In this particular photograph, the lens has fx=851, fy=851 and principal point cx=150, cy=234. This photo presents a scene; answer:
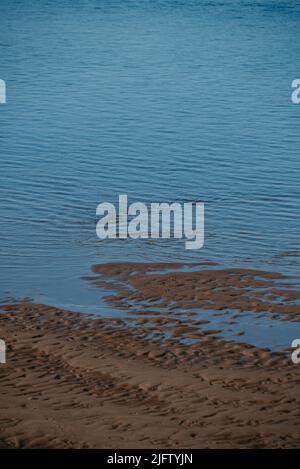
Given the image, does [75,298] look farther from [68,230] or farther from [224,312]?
[68,230]

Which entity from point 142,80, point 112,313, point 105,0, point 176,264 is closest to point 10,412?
point 112,313

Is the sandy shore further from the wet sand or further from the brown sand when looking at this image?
the brown sand

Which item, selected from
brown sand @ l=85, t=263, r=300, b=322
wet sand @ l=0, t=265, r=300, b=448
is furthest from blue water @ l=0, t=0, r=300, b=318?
wet sand @ l=0, t=265, r=300, b=448

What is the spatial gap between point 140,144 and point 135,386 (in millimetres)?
12166

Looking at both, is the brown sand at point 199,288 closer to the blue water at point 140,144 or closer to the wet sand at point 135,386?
the blue water at point 140,144

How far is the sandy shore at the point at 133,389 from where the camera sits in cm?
691

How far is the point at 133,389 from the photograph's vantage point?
25.6ft

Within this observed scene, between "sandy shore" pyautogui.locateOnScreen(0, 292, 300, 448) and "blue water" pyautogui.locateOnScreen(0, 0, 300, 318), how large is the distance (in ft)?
3.68

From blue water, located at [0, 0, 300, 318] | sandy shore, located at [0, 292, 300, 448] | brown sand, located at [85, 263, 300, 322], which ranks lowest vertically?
sandy shore, located at [0, 292, 300, 448]

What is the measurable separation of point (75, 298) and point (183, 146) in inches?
377

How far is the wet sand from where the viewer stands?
22.7 ft

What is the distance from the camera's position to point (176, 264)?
452 inches

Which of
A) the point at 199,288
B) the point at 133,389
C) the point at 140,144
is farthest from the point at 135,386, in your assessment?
the point at 140,144

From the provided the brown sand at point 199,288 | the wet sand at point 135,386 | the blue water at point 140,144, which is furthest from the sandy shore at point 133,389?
the blue water at point 140,144
